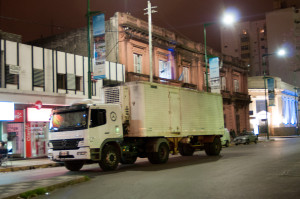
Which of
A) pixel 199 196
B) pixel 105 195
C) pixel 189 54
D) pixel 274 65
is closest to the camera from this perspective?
pixel 199 196

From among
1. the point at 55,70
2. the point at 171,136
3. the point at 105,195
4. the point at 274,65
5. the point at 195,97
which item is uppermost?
the point at 274,65

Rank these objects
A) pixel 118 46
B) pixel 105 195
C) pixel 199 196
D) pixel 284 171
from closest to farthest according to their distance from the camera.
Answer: pixel 199 196
pixel 105 195
pixel 284 171
pixel 118 46

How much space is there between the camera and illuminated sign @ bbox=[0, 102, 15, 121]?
2173cm

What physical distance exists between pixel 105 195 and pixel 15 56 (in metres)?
15.8

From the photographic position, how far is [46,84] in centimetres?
2453

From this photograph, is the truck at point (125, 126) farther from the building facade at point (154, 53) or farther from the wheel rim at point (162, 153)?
the building facade at point (154, 53)

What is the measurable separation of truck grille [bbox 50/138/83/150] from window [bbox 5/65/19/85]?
861 cm

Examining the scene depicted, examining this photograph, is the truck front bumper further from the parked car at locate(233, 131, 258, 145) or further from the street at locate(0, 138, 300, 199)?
the parked car at locate(233, 131, 258, 145)

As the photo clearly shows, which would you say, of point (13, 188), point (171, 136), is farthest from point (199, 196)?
point (171, 136)

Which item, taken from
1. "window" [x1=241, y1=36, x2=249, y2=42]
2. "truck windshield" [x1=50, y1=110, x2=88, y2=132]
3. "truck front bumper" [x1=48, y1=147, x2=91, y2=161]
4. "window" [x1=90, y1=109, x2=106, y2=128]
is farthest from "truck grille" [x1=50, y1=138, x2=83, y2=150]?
"window" [x1=241, y1=36, x2=249, y2=42]

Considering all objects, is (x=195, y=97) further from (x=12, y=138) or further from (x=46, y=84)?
(x=12, y=138)

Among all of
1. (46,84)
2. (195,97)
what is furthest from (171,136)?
(46,84)

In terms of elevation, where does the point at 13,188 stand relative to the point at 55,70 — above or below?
below

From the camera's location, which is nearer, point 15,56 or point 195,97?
point 195,97
